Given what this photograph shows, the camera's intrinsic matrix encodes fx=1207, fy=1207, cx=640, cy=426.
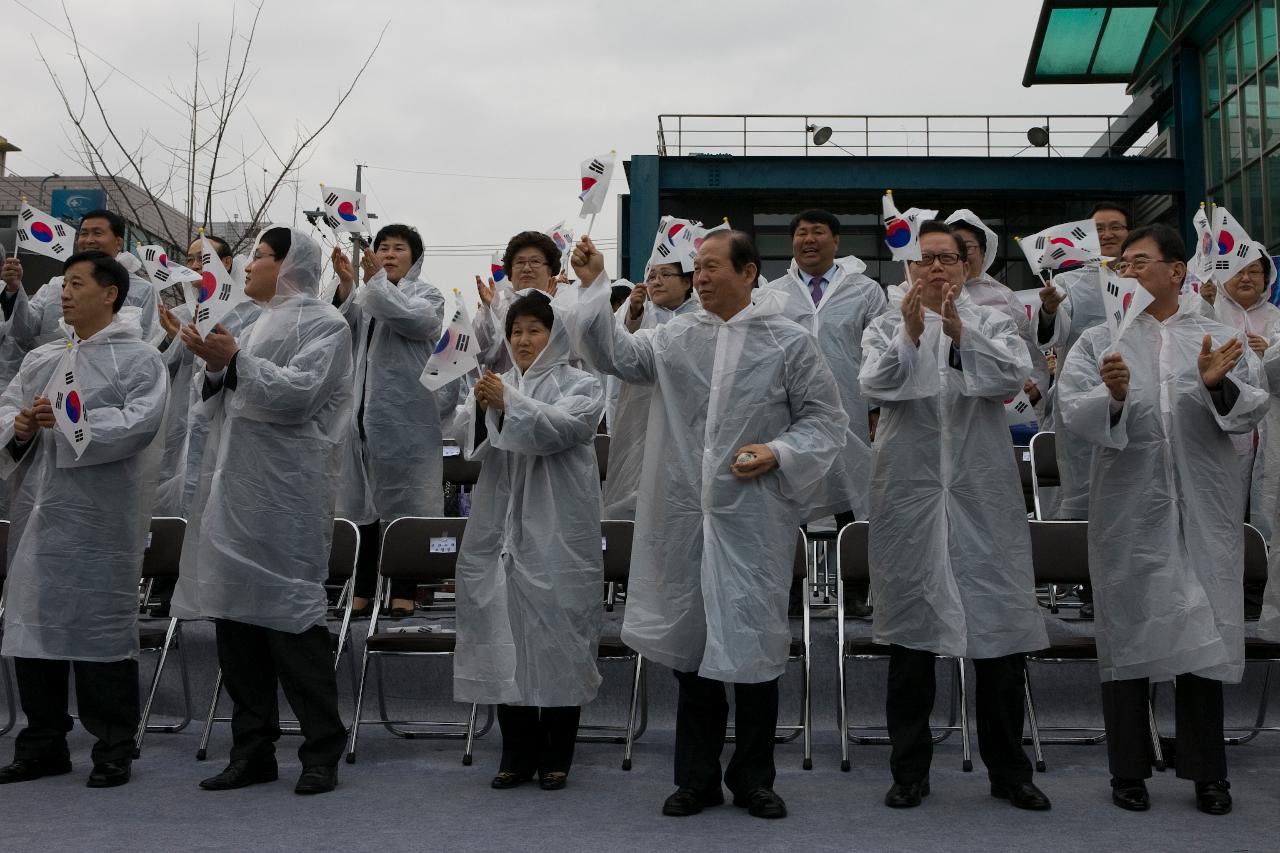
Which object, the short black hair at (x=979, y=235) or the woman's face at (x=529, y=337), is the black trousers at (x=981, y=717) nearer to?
the woman's face at (x=529, y=337)

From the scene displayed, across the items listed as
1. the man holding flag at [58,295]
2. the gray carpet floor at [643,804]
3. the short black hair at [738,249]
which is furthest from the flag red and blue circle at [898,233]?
the man holding flag at [58,295]

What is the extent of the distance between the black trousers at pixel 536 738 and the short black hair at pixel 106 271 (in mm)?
1907

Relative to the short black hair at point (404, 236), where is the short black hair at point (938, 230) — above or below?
below

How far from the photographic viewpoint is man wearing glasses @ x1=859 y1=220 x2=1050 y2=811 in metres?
3.42

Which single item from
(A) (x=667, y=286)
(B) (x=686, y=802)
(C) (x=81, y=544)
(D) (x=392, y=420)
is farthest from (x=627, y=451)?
(C) (x=81, y=544)

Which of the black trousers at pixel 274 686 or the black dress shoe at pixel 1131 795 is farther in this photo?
the black trousers at pixel 274 686

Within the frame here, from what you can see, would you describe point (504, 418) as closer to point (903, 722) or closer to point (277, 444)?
point (277, 444)

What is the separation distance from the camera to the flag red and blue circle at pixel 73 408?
12.2ft

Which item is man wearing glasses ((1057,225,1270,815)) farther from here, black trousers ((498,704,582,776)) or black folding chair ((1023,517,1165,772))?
black trousers ((498,704,582,776))

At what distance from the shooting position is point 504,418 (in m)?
3.67

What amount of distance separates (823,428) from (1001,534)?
0.60m

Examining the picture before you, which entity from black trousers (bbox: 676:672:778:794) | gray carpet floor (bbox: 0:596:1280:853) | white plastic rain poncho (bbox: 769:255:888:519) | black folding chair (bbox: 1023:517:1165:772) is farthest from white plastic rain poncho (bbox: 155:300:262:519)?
black folding chair (bbox: 1023:517:1165:772)

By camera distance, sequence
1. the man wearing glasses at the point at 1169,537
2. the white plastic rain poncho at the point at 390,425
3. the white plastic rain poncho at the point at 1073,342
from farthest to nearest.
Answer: the white plastic rain poncho at the point at 390,425
the white plastic rain poncho at the point at 1073,342
the man wearing glasses at the point at 1169,537

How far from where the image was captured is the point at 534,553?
3.75m
